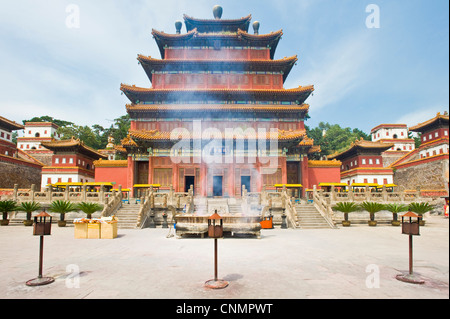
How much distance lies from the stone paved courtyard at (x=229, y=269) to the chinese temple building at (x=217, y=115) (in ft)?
45.8

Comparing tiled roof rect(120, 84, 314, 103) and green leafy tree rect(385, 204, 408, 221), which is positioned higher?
tiled roof rect(120, 84, 314, 103)

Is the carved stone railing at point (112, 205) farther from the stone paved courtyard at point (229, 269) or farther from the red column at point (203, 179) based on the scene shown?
the red column at point (203, 179)

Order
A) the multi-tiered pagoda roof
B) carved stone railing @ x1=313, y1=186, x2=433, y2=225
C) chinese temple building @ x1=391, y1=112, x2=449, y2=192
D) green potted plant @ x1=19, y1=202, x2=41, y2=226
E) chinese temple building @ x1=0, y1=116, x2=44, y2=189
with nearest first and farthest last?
green potted plant @ x1=19, y1=202, x2=41, y2=226 < carved stone railing @ x1=313, y1=186, x2=433, y2=225 < the multi-tiered pagoda roof < chinese temple building @ x1=391, y1=112, x2=449, y2=192 < chinese temple building @ x1=0, y1=116, x2=44, y2=189

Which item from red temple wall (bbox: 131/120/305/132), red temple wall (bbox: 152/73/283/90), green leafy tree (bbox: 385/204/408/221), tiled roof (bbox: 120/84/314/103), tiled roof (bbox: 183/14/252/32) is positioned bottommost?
green leafy tree (bbox: 385/204/408/221)

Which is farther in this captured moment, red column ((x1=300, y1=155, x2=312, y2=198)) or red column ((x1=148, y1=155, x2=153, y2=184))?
red column ((x1=300, y1=155, x2=312, y2=198))

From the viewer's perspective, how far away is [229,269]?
6703mm

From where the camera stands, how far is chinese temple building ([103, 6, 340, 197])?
24.6 metres

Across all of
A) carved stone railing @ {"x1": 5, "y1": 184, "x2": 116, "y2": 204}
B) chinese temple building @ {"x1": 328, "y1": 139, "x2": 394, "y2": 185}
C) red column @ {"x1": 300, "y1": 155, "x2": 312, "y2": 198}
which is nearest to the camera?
carved stone railing @ {"x1": 5, "y1": 184, "x2": 116, "y2": 204}

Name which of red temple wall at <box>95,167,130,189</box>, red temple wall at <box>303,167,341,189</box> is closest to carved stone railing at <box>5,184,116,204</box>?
red temple wall at <box>95,167,130,189</box>

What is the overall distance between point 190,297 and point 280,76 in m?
28.9

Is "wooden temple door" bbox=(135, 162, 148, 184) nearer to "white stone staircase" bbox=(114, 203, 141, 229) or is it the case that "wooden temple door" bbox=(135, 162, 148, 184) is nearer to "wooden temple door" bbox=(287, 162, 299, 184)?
"white stone staircase" bbox=(114, 203, 141, 229)

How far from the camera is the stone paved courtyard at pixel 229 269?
5062mm

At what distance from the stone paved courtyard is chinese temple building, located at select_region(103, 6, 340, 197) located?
550 inches
